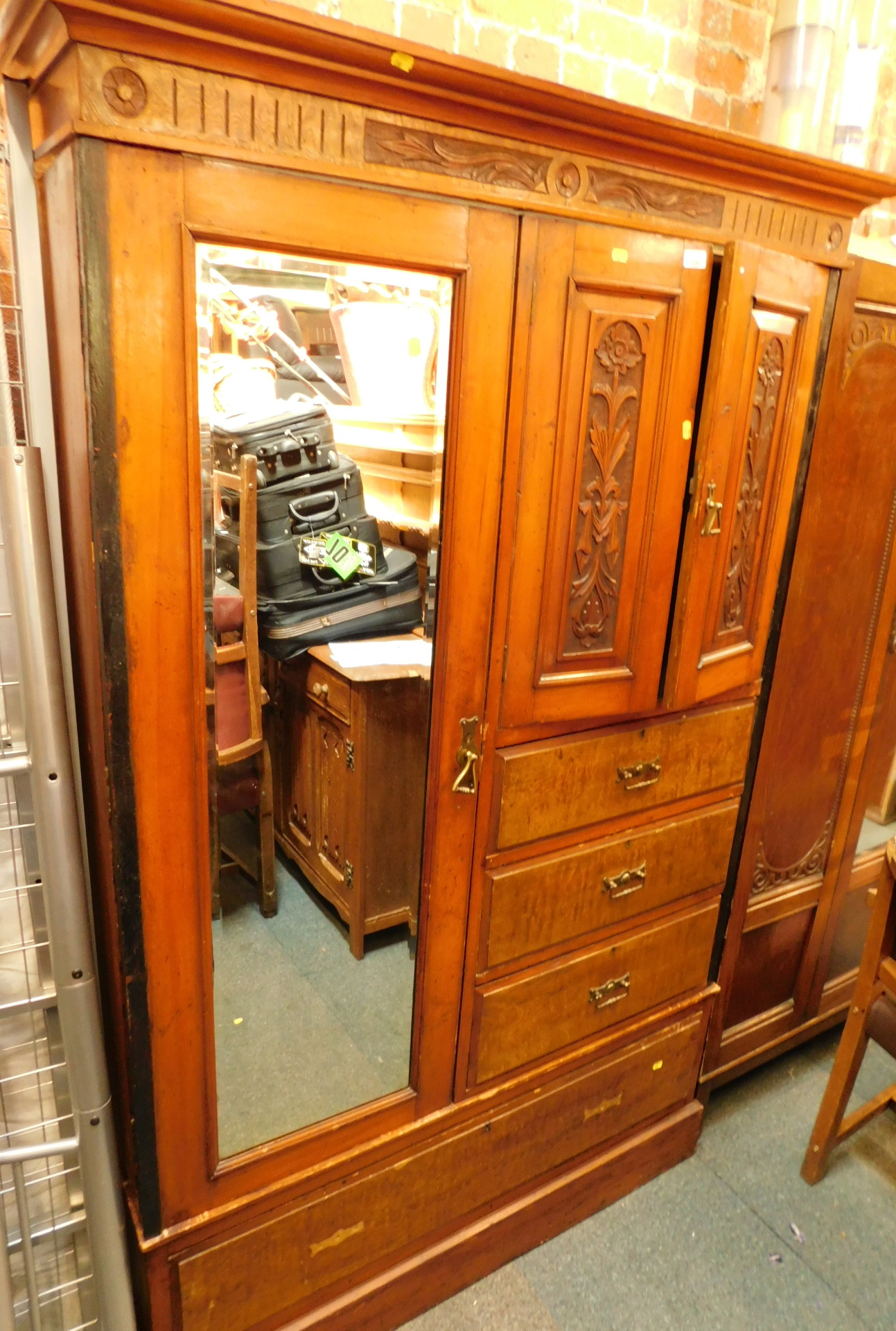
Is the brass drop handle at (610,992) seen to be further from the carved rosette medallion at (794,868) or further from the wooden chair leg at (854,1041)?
the wooden chair leg at (854,1041)

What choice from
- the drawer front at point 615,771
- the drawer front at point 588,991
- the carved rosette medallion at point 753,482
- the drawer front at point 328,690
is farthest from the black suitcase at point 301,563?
the drawer front at point 588,991

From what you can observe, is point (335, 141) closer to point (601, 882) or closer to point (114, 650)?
point (114, 650)

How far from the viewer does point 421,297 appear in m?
1.09

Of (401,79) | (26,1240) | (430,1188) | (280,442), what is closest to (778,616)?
(280,442)

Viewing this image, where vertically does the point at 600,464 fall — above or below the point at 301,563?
above

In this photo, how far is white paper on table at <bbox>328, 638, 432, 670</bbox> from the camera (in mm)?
1253

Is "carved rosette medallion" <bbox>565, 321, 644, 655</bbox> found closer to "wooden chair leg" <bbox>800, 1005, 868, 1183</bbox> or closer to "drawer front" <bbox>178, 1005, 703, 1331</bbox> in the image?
"drawer front" <bbox>178, 1005, 703, 1331</bbox>

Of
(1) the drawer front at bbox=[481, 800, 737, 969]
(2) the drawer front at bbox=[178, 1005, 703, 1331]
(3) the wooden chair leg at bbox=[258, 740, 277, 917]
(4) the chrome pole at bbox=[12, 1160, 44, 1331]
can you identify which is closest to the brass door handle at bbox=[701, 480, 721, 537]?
(1) the drawer front at bbox=[481, 800, 737, 969]

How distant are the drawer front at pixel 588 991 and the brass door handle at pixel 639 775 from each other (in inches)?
12.4

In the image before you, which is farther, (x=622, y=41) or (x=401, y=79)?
(x=622, y=41)

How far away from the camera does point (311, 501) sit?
47.4 inches

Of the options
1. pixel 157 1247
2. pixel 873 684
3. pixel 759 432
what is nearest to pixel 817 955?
pixel 873 684

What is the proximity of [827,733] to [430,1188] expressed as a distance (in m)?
1.21

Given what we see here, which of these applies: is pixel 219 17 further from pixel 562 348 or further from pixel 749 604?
pixel 749 604
